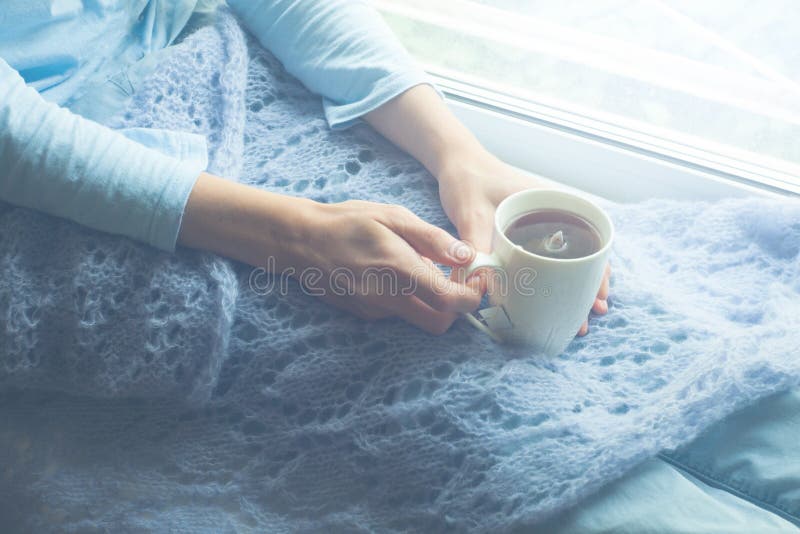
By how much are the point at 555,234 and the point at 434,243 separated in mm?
118

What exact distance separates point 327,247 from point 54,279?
0.24 m

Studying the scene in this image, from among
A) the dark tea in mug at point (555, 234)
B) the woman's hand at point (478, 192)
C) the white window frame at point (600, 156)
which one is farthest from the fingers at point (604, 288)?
the white window frame at point (600, 156)

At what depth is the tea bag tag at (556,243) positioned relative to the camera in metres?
0.56

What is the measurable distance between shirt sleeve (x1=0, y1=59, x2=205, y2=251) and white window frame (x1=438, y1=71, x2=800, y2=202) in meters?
0.57

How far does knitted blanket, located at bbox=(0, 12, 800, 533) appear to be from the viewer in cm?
61

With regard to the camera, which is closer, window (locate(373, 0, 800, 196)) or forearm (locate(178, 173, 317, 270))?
forearm (locate(178, 173, 317, 270))

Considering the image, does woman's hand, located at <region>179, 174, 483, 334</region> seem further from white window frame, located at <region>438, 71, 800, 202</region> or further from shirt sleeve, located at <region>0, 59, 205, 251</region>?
white window frame, located at <region>438, 71, 800, 202</region>

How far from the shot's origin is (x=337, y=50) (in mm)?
847

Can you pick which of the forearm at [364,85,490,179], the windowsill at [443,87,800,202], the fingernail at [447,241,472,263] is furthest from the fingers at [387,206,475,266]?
the windowsill at [443,87,800,202]

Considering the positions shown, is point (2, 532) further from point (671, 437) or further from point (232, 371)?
point (671, 437)

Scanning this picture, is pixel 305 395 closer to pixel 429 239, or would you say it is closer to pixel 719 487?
pixel 429 239

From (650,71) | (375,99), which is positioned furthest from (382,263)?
(650,71)

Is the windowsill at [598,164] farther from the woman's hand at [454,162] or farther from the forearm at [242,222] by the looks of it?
the forearm at [242,222]

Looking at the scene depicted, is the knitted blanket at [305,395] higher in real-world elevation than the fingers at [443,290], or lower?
lower
